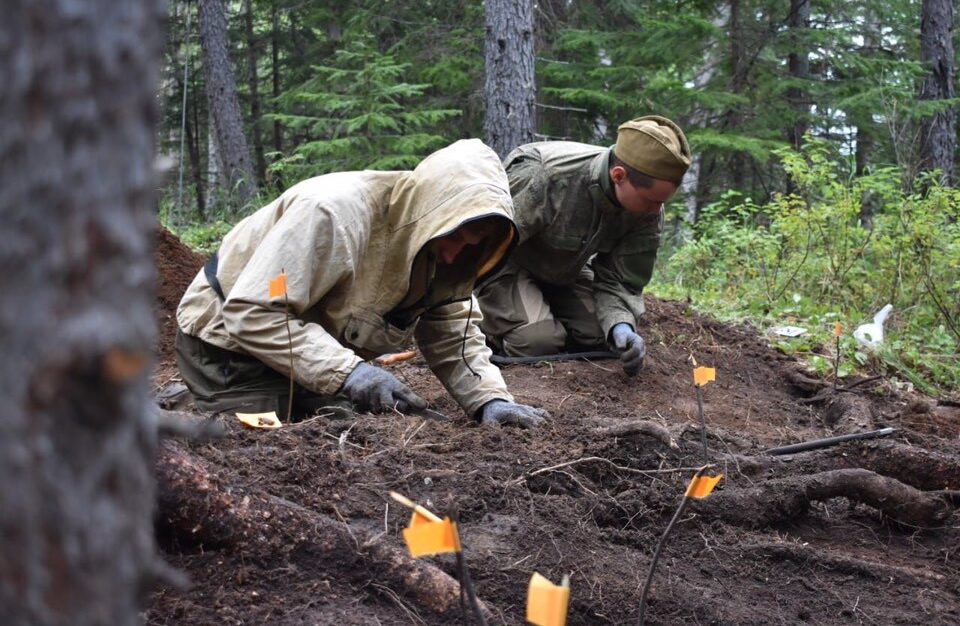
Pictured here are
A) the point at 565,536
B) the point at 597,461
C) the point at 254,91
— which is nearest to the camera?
the point at 565,536

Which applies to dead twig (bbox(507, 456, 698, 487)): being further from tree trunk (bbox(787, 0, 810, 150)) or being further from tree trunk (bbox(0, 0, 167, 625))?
tree trunk (bbox(787, 0, 810, 150))

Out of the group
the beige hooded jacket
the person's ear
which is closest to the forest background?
the person's ear

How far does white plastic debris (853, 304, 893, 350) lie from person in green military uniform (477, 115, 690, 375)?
1.60m

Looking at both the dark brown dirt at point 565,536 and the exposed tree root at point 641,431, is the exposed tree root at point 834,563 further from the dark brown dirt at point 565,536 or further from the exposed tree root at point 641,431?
the exposed tree root at point 641,431

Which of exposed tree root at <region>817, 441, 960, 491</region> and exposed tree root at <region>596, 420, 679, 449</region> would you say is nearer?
exposed tree root at <region>596, 420, 679, 449</region>

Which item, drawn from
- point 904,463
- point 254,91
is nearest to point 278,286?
point 904,463

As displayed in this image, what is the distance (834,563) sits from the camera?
2.80m

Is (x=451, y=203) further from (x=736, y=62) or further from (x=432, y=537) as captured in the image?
(x=736, y=62)

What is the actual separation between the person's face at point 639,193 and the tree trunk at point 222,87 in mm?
9009

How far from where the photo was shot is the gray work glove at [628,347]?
17.1ft

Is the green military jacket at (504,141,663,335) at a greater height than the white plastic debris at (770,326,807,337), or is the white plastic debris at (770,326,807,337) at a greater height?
the green military jacket at (504,141,663,335)

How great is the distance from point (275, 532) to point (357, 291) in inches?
62.4

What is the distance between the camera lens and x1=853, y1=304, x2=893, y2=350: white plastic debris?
6152 millimetres

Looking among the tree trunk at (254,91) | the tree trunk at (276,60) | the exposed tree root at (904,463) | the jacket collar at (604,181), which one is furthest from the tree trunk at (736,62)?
the exposed tree root at (904,463)
